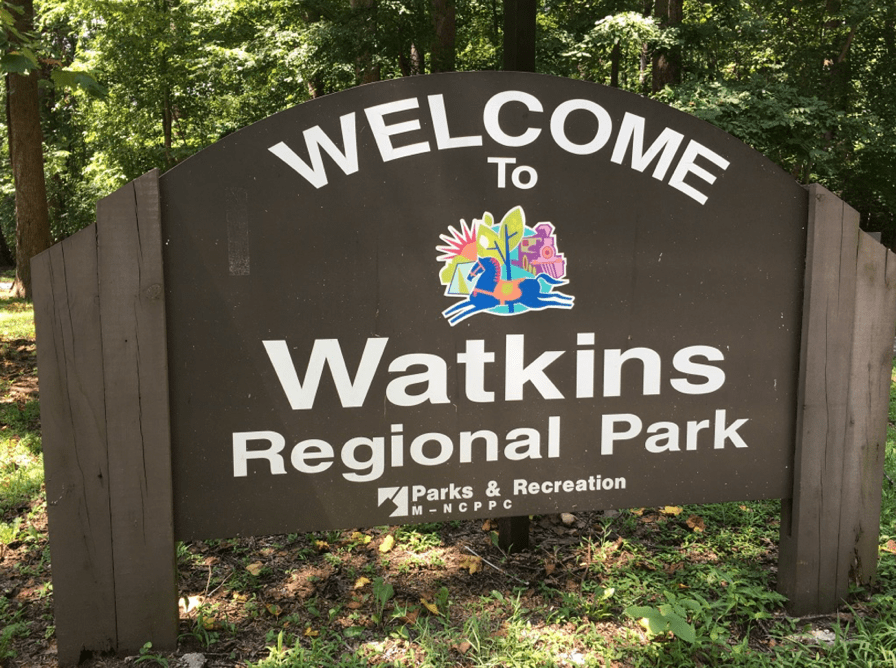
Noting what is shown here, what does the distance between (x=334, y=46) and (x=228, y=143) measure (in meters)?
9.94

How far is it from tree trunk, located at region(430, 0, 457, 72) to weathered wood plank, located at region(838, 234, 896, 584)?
10030 mm

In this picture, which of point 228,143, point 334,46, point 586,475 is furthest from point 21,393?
point 334,46

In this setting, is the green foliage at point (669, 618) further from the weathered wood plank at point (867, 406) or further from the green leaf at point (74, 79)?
the green leaf at point (74, 79)

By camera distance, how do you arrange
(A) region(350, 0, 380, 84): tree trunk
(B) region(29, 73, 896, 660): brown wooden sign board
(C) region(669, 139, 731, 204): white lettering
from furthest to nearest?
1. (A) region(350, 0, 380, 84): tree trunk
2. (C) region(669, 139, 731, 204): white lettering
3. (B) region(29, 73, 896, 660): brown wooden sign board

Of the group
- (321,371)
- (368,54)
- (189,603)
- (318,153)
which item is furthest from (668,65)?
(189,603)

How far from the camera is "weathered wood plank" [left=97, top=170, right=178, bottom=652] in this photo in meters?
2.41

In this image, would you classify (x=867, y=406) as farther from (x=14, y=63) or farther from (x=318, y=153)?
(x=14, y=63)

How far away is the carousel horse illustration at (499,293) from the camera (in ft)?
8.93

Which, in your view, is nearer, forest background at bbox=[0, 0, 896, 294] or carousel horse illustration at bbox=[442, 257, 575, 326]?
carousel horse illustration at bbox=[442, 257, 575, 326]

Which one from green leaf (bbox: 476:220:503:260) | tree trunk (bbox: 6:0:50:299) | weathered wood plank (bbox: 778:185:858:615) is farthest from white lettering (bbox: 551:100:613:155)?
tree trunk (bbox: 6:0:50:299)

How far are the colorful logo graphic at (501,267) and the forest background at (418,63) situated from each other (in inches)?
217

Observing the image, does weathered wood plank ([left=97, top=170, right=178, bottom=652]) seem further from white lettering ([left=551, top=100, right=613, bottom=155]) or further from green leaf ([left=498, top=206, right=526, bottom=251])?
white lettering ([left=551, top=100, right=613, bottom=155])

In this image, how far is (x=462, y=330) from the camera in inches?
108

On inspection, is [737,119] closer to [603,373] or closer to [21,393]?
[603,373]
